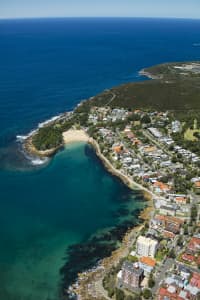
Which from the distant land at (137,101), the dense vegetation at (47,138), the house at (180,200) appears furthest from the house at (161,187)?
the dense vegetation at (47,138)

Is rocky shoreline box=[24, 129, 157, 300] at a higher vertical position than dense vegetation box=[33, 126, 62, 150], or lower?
lower

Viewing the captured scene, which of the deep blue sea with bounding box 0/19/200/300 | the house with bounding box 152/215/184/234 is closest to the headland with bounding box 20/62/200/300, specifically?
the house with bounding box 152/215/184/234

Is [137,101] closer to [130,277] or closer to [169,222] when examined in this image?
[169,222]

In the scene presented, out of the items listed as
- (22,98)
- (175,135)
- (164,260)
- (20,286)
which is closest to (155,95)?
(175,135)

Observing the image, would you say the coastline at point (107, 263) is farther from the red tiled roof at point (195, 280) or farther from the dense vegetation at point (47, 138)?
the dense vegetation at point (47, 138)

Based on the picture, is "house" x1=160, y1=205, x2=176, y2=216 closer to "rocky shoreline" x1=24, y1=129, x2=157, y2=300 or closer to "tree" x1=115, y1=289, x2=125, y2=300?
"rocky shoreline" x1=24, y1=129, x2=157, y2=300

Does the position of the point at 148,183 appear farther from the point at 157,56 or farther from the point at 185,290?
the point at 157,56
